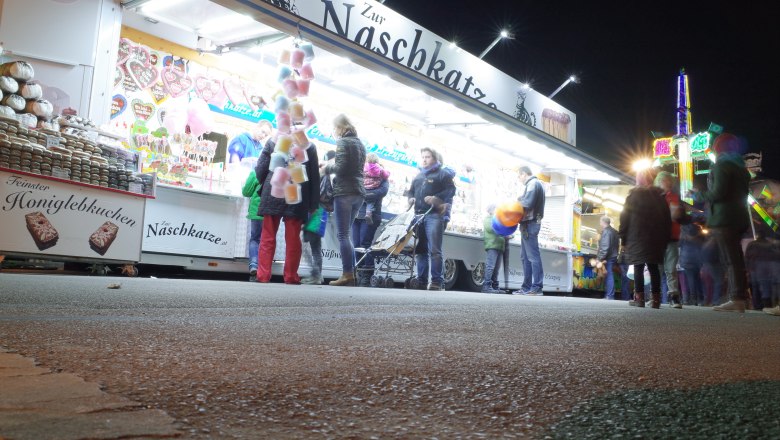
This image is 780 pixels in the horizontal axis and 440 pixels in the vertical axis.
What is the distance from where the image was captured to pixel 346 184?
7.29 metres

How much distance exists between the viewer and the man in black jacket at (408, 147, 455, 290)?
331 inches

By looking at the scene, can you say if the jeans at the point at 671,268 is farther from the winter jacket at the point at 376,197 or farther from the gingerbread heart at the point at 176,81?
the gingerbread heart at the point at 176,81

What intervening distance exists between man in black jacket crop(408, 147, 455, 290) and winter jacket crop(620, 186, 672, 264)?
2.49 m

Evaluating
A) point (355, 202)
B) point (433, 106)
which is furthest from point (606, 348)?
point (433, 106)

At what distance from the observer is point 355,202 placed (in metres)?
7.46

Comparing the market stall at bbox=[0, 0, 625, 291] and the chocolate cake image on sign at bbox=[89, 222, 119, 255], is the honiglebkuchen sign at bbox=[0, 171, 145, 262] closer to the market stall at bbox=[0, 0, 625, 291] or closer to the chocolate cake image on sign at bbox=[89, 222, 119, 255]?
the chocolate cake image on sign at bbox=[89, 222, 119, 255]

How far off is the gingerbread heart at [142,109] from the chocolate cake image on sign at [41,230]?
2563 mm

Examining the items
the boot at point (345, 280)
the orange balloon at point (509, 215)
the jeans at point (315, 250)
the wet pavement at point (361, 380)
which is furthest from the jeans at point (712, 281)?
the wet pavement at point (361, 380)

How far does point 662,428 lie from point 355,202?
6665 millimetres

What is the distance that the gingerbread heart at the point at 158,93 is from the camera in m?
8.23

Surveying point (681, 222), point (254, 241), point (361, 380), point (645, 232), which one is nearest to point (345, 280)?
point (254, 241)

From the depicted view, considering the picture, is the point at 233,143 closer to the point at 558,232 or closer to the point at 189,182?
the point at 189,182

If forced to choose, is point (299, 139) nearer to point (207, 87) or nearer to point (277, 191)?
point (277, 191)

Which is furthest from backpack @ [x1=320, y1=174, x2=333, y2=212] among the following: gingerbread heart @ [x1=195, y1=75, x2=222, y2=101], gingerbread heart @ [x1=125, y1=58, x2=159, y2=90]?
gingerbread heart @ [x1=125, y1=58, x2=159, y2=90]
